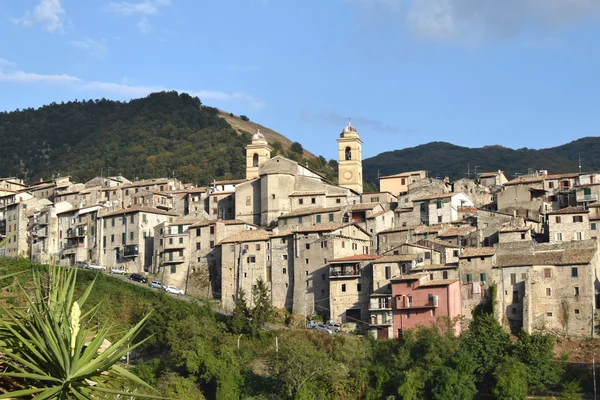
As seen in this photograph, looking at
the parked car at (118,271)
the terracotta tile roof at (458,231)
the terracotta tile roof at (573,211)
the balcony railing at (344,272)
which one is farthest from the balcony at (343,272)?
the parked car at (118,271)

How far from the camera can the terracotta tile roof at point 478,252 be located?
2781 inches

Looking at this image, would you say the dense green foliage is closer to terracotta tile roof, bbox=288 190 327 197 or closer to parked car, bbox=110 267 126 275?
parked car, bbox=110 267 126 275

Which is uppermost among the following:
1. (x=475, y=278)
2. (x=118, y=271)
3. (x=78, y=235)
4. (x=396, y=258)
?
(x=78, y=235)

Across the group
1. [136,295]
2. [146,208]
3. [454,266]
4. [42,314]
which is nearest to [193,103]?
[146,208]

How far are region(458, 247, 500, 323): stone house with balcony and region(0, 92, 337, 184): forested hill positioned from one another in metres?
62.7

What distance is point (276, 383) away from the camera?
222 ft

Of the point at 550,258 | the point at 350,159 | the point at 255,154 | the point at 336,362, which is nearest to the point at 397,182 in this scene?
the point at 350,159

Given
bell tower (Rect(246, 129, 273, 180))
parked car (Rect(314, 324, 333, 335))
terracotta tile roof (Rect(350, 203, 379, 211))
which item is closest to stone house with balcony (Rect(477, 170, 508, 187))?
terracotta tile roof (Rect(350, 203, 379, 211))

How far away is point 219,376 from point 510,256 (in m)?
22.2

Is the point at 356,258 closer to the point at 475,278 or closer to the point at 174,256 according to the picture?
the point at 475,278

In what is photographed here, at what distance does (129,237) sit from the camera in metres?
90.2

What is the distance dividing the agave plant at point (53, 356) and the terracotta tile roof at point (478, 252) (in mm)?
58760

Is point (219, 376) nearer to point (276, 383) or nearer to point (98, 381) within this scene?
point (276, 383)

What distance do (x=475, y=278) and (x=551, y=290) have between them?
17.3ft
